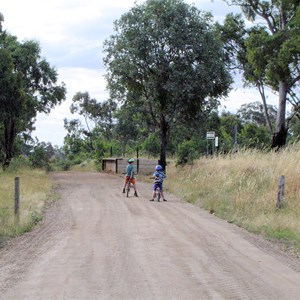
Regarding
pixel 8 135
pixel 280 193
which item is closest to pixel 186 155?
pixel 280 193

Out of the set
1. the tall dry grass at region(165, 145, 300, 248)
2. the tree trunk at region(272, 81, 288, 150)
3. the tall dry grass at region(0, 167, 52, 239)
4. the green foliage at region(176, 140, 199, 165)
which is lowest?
the tall dry grass at region(0, 167, 52, 239)

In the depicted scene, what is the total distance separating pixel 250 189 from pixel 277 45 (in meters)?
13.7

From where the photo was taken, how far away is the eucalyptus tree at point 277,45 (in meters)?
25.3

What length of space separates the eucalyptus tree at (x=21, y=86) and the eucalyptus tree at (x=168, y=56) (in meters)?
6.16

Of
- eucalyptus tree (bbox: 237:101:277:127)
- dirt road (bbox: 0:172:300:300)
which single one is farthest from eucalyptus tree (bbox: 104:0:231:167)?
eucalyptus tree (bbox: 237:101:277:127)

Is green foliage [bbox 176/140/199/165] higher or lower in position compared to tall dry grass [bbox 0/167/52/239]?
higher

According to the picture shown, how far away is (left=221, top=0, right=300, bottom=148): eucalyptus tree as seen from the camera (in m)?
25.3

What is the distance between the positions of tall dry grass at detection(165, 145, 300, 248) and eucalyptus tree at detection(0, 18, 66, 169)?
11754 mm

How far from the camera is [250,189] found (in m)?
15.9

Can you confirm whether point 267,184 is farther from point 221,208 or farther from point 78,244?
point 78,244

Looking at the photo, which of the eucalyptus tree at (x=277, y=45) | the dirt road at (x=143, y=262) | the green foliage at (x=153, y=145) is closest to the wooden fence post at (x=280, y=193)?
the dirt road at (x=143, y=262)

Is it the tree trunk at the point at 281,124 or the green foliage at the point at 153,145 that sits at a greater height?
the tree trunk at the point at 281,124

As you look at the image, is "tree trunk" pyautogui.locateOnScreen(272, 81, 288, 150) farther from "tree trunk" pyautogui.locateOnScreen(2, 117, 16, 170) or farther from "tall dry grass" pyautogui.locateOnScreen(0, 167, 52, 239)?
"tree trunk" pyautogui.locateOnScreen(2, 117, 16, 170)

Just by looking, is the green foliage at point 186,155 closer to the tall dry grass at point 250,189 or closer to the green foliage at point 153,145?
the tall dry grass at point 250,189
